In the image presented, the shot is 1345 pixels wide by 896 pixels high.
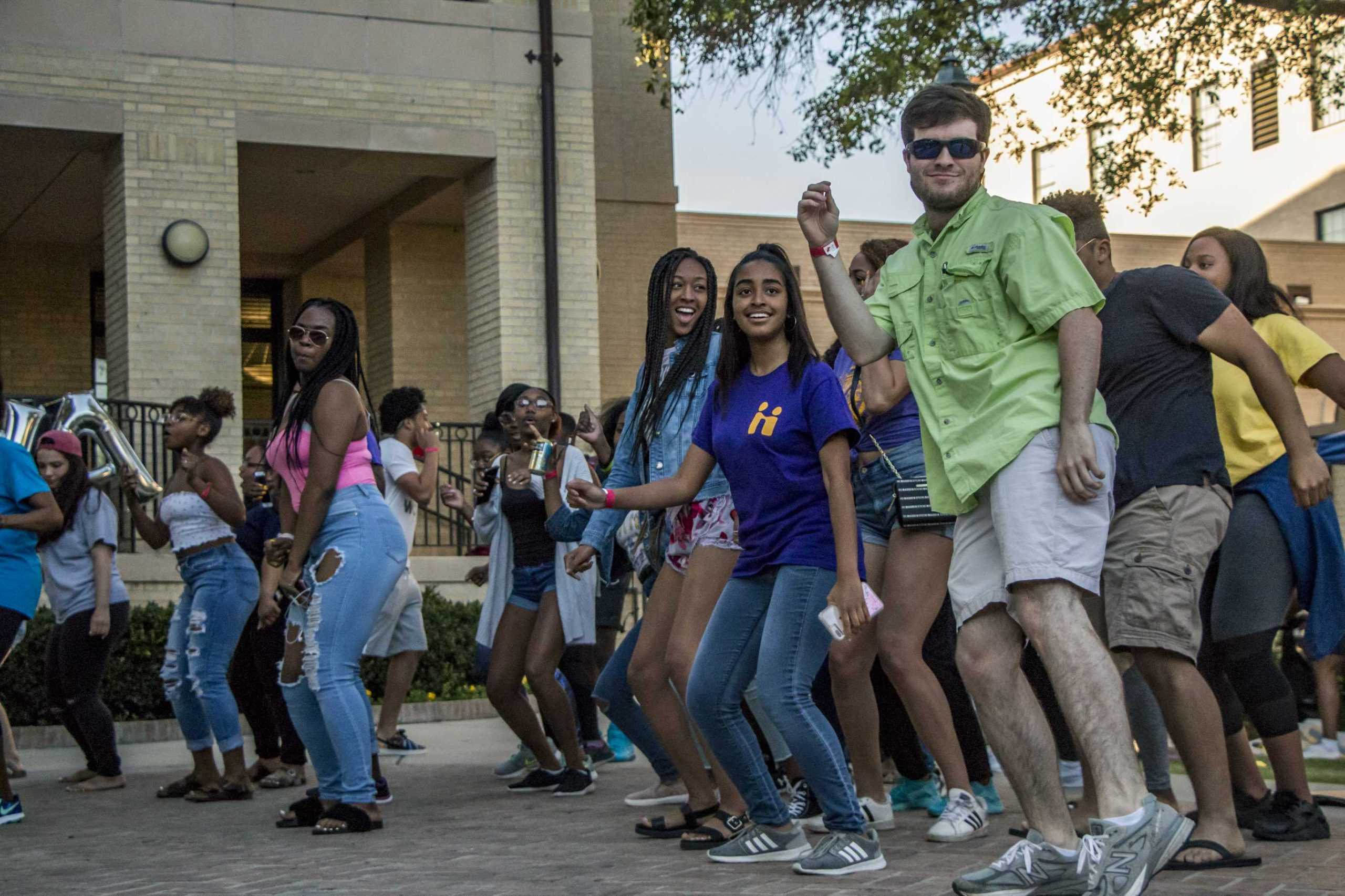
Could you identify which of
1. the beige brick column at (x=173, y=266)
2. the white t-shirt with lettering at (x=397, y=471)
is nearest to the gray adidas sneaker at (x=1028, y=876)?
the white t-shirt with lettering at (x=397, y=471)

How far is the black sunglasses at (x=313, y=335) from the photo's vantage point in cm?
711

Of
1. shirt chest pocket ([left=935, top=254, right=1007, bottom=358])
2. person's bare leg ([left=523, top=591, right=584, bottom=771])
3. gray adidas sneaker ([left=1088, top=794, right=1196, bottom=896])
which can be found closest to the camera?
gray adidas sneaker ([left=1088, top=794, right=1196, bottom=896])

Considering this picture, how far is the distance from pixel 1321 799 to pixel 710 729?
263 cm

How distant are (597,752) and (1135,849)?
5847mm

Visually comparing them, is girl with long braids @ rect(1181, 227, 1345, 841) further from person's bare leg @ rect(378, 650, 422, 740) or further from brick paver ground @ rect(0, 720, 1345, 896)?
person's bare leg @ rect(378, 650, 422, 740)

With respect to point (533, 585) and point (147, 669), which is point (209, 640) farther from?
point (147, 669)

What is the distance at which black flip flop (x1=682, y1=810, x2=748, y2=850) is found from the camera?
6.14 metres

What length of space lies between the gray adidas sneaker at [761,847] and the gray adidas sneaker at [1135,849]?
5.45 ft

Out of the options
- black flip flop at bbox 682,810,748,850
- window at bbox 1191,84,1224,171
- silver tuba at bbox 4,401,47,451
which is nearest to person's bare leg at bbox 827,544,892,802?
black flip flop at bbox 682,810,748,850

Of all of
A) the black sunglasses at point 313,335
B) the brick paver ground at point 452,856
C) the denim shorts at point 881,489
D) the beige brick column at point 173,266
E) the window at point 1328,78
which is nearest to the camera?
the brick paver ground at point 452,856

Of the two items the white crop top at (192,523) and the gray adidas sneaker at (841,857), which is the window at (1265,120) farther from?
the gray adidas sneaker at (841,857)

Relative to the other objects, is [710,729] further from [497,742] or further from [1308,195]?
[1308,195]

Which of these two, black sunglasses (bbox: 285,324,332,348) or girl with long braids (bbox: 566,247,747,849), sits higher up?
black sunglasses (bbox: 285,324,332,348)

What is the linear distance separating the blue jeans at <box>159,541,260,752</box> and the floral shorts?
2803mm
